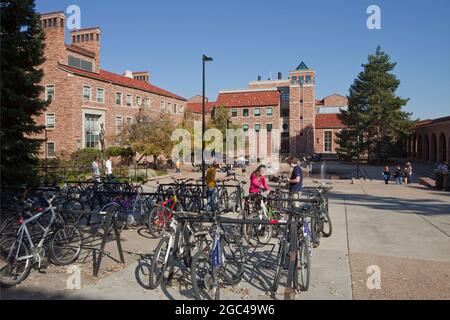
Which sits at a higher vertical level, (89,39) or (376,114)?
(89,39)

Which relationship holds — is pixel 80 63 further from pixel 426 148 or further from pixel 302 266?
pixel 426 148

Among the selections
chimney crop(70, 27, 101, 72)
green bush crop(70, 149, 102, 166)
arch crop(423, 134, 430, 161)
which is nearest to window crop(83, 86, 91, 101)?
green bush crop(70, 149, 102, 166)

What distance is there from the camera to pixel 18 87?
11.1 metres

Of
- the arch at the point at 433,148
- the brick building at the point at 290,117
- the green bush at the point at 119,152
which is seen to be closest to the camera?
the green bush at the point at 119,152

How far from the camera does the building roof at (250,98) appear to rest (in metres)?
60.5

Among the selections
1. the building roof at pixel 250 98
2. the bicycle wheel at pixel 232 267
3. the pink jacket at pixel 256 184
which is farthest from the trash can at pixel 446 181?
the building roof at pixel 250 98

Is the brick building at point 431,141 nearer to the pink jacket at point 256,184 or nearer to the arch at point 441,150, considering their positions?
the arch at point 441,150

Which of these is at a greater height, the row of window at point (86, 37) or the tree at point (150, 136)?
the row of window at point (86, 37)

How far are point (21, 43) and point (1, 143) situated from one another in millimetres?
3227

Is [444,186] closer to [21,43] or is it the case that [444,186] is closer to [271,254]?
[271,254]

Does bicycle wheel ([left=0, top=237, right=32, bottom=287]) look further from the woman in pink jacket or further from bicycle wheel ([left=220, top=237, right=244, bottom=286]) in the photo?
the woman in pink jacket

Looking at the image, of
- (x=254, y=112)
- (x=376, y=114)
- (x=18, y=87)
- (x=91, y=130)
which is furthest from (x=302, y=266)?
(x=254, y=112)

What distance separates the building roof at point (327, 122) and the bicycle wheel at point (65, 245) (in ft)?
204

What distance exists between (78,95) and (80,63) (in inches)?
205
